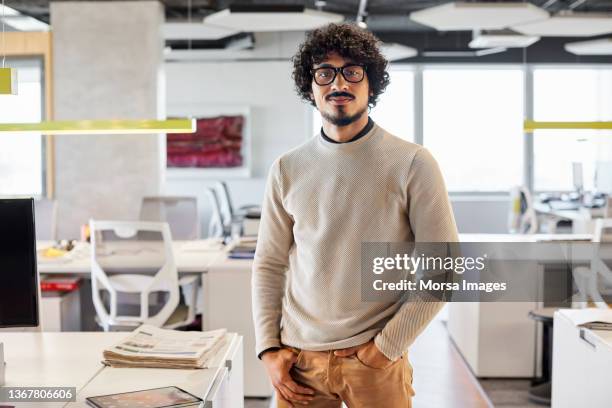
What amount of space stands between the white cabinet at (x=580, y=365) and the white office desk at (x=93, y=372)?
48.4 inches

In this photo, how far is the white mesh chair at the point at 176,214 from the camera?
5297mm

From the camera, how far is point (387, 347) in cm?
175

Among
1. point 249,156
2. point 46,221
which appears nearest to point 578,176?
point 249,156

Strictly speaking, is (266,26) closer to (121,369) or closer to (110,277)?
(110,277)

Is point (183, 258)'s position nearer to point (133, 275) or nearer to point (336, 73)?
point (133, 275)

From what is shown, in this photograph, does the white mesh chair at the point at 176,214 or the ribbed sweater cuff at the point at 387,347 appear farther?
the white mesh chair at the point at 176,214

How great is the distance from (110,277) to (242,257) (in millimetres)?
809

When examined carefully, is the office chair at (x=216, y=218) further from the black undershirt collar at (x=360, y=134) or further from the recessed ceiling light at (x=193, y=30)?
the black undershirt collar at (x=360, y=134)

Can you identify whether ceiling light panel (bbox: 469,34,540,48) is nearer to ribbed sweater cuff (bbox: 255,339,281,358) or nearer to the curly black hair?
the curly black hair

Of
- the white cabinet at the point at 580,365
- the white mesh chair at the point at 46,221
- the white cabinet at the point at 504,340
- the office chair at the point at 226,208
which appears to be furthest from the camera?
the office chair at the point at 226,208

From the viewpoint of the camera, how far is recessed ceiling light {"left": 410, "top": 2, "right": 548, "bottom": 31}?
5.62 metres

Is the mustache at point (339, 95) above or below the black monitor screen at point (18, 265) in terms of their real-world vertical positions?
above

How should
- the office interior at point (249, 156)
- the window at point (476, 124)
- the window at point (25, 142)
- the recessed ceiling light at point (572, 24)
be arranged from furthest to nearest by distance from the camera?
the window at point (476, 124), the window at point (25, 142), the recessed ceiling light at point (572, 24), the office interior at point (249, 156)

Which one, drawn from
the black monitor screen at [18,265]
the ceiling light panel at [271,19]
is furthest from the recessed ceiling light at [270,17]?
the black monitor screen at [18,265]
